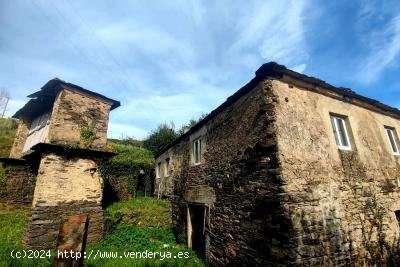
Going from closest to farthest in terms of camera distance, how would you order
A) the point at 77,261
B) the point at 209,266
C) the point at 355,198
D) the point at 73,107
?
the point at 77,261 → the point at 355,198 → the point at 209,266 → the point at 73,107

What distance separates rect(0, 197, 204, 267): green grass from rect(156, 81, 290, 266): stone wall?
1.15 meters

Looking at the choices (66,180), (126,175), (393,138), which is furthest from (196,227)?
(393,138)

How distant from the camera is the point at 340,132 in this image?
7156 mm

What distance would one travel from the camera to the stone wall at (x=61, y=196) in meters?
8.40

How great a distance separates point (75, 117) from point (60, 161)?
2.13 meters

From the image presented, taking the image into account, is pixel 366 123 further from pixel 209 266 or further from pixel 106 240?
pixel 106 240

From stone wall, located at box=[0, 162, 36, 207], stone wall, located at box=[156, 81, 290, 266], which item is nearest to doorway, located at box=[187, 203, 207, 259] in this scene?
stone wall, located at box=[156, 81, 290, 266]

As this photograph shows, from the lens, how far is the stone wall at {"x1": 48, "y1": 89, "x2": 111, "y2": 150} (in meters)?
9.76

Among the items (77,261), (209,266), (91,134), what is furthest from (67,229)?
(91,134)

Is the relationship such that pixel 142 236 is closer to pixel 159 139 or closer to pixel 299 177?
pixel 299 177

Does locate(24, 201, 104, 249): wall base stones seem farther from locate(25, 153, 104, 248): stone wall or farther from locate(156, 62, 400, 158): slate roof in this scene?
locate(156, 62, 400, 158): slate roof

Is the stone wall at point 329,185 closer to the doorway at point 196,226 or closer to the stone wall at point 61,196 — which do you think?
the doorway at point 196,226

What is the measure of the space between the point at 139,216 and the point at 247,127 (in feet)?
24.0

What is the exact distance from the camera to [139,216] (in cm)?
1092
